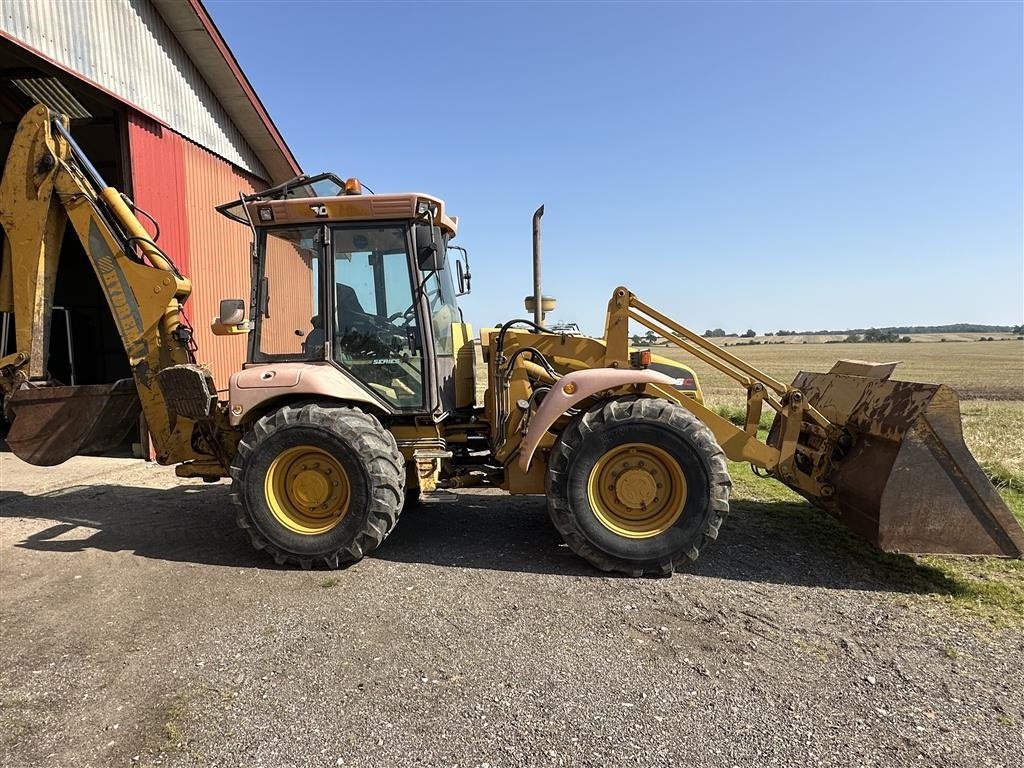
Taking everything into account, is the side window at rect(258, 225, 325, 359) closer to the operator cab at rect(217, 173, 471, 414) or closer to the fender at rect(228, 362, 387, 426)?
the operator cab at rect(217, 173, 471, 414)

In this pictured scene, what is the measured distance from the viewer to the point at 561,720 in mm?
2770

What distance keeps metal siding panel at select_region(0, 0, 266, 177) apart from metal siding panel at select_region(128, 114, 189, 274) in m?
0.27

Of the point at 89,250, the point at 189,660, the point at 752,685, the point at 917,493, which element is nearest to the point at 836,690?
the point at 752,685

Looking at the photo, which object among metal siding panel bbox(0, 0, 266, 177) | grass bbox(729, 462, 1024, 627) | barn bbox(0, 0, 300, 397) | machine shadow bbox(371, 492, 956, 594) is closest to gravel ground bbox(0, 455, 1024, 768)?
machine shadow bbox(371, 492, 956, 594)

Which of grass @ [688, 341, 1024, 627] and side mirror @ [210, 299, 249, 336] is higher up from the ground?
side mirror @ [210, 299, 249, 336]

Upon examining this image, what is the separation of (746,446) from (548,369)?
64.1 inches

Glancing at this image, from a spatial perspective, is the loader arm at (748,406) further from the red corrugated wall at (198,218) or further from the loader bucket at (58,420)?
the red corrugated wall at (198,218)

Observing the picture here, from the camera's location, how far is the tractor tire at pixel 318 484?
176 inches

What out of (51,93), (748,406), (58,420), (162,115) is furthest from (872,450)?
(51,93)

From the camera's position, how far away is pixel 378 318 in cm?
496

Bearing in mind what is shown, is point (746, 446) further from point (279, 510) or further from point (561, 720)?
point (279, 510)

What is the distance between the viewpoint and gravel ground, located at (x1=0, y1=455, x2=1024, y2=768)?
2.61 meters

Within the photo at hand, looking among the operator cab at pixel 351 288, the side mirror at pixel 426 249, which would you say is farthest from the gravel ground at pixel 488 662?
the side mirror at pixel 426 249

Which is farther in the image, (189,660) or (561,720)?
(189,660)
